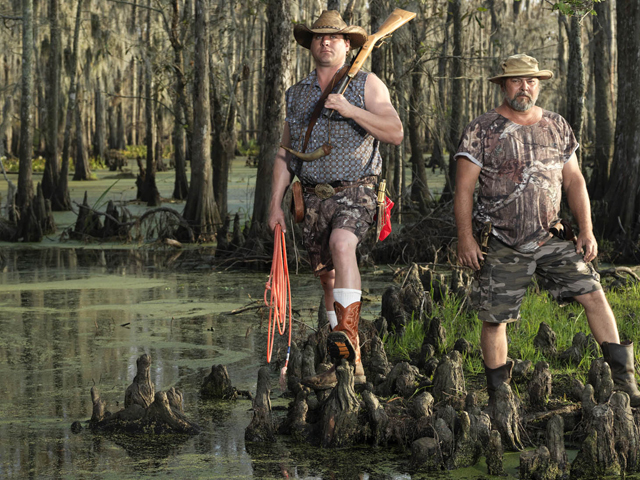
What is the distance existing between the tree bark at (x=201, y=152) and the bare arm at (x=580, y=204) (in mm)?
8333

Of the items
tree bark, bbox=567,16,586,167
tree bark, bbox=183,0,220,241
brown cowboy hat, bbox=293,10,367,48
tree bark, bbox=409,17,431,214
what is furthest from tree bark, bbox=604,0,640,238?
brown cowboy hat, bbox=293,10,367,48

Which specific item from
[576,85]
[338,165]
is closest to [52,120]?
[576,85]

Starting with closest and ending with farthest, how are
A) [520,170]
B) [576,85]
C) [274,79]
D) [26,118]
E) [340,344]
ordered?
[520,170] < [340,344] < [274,79] < [576,85] < [26,118]

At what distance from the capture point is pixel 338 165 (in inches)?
171

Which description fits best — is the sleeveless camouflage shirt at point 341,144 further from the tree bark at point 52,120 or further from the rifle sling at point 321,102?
the tree bark at point 52,120

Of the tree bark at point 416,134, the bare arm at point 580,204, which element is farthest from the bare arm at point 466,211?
the tree bark at point 416,134

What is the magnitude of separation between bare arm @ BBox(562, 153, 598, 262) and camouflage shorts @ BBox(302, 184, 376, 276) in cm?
92

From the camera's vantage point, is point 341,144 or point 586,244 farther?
point 341,144

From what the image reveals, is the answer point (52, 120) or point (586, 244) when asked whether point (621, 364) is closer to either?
point (586, 244)

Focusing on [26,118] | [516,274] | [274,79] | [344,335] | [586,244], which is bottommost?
[344,335]

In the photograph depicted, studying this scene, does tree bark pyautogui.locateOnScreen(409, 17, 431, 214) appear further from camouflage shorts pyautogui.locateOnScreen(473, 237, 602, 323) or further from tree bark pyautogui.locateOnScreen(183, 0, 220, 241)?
camouflage shorts pyautogui.locateOnScreen(473, 237, 602, 323)

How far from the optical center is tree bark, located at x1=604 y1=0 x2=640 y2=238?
9625 millimetres

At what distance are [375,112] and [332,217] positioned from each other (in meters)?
0.53

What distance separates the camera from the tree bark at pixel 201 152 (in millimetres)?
12000
